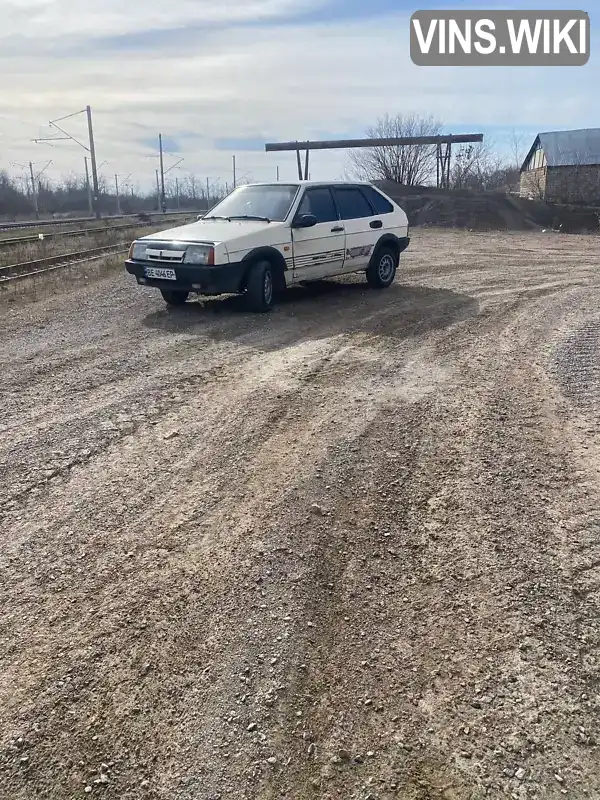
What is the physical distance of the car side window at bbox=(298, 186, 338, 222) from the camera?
338 inches

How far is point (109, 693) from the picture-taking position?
7.22 ft

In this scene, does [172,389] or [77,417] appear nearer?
[77,417]

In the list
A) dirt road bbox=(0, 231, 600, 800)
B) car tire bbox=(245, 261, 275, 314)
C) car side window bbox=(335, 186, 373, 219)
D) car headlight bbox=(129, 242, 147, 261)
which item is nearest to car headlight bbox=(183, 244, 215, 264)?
car tire bbox=(245, 261, 275, 314)

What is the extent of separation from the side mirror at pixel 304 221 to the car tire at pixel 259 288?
2.42 feet

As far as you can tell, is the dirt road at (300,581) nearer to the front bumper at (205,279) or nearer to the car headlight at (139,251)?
the front bumper at (205,279)

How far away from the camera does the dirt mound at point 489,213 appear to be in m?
29.8

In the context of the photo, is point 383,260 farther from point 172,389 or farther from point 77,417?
point 77,417

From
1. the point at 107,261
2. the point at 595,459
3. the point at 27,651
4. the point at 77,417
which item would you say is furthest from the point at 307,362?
the point at 107,261

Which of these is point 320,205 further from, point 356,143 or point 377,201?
point 356,143

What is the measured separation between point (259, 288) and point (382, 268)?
9.63ft

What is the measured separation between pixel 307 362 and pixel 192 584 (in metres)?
3.42

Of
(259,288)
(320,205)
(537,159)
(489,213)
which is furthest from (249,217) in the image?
(537,159)

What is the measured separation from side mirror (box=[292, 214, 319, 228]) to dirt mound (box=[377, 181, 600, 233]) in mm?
23034

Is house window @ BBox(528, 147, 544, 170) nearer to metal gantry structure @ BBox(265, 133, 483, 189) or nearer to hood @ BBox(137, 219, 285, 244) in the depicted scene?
metal gantry structure @ BBox(265, 133, 483, 189)
